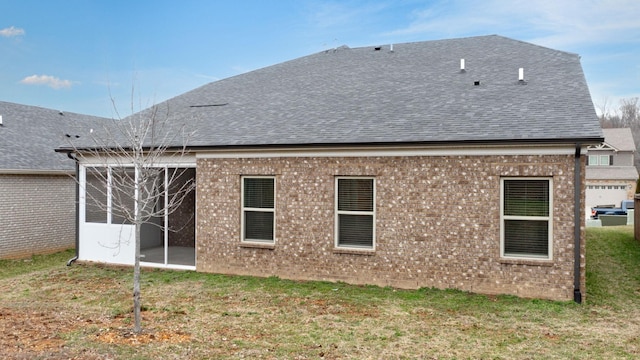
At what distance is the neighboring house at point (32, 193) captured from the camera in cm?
1387

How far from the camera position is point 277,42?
20516 mm

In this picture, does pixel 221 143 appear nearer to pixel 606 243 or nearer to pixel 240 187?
pixel 240 187

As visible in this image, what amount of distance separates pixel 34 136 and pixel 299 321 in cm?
1424

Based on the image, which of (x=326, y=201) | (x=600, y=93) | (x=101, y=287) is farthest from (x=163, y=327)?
(x=600, y=93)

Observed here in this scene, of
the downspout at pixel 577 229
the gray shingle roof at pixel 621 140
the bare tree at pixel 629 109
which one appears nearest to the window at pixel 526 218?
the downspout at pixel 577 229

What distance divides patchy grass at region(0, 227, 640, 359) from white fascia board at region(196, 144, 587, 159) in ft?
8.84

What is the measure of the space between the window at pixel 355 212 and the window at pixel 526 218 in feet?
8.55

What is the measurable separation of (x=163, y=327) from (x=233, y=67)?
A: 703 inches

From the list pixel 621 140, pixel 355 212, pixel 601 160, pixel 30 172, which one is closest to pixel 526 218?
pixel 355 212

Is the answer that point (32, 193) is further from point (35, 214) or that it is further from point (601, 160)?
point (601, 160)

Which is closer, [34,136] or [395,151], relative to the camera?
[395,151]

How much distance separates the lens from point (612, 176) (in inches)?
1415

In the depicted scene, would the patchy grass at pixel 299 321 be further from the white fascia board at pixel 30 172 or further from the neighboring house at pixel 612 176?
the neighboring house at pixel 612 176

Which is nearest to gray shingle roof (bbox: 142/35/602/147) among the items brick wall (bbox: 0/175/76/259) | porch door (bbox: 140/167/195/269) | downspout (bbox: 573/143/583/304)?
downspout (bbox: 573/143/583/304)
